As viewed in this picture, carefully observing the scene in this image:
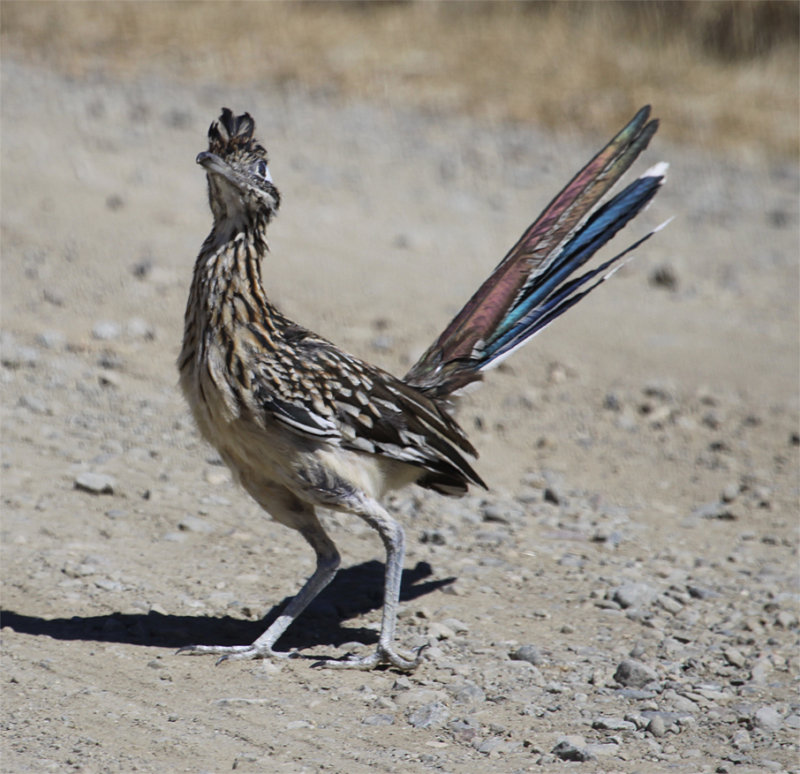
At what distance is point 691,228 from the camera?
490 inches

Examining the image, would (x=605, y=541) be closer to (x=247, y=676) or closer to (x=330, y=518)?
(x=330, y=518)

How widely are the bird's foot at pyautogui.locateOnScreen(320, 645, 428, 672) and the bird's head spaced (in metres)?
1.78

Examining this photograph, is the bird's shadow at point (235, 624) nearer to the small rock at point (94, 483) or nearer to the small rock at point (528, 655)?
the small rock at point (528, 655)

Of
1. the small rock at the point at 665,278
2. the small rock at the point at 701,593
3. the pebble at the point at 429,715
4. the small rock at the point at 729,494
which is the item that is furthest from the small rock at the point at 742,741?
the small rock at the point at 665,278

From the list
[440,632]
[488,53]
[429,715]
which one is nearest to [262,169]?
[440,632]

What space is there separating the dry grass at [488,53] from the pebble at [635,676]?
34.0ft

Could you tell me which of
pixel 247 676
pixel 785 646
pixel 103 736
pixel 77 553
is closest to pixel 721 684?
pixel 785 646

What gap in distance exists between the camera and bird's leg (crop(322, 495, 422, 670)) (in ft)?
15.9

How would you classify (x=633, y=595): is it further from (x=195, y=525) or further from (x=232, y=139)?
(x=232, y=139)

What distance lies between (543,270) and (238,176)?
71.0 inches

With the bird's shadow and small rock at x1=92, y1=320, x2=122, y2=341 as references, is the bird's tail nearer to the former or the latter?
the bird's shadow

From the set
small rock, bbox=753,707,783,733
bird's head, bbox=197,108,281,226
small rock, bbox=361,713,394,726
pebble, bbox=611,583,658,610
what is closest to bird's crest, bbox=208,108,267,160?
bird's head, bbox=197,108,281,226

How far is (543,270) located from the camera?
593 centimetres

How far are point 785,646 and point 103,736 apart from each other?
3004mm
